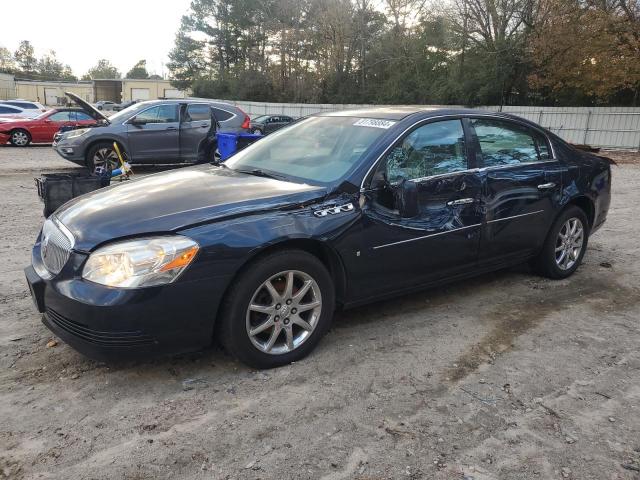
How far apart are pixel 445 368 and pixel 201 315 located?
A: 1.61m

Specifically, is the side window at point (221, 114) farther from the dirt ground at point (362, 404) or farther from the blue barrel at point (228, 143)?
the dirt ground at point (362, 404)

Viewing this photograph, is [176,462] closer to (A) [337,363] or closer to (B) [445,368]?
(A) [337,363]

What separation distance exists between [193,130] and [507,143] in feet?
28.6

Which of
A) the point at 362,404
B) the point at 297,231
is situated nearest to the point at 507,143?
the point at 297,231

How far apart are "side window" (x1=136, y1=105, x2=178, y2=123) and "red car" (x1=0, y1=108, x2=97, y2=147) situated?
7006mm

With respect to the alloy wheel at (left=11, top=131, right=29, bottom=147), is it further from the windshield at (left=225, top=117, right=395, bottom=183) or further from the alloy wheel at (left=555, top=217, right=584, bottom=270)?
the alloy wheel at (left=555, top=217, right=584, bottom=270)

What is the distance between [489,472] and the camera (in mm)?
2518

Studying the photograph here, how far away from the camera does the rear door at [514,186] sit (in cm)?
445

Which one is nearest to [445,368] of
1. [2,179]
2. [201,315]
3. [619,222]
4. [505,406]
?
[505,406]

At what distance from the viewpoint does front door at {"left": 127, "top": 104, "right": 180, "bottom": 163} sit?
11490 mm

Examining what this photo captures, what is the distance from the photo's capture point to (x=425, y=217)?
3990 mm

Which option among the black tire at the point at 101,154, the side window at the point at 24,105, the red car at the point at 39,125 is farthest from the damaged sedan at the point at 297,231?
the side window at the point at 24,105

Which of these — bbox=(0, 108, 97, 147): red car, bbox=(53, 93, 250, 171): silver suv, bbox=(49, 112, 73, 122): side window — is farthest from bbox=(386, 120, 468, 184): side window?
bbox=(49, 112, 73, 122): side window

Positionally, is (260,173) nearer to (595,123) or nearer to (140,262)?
(140,262)
